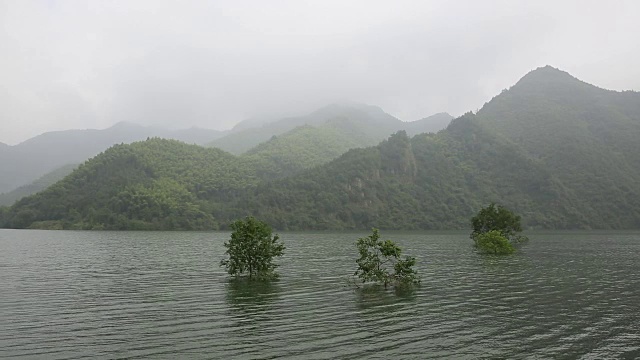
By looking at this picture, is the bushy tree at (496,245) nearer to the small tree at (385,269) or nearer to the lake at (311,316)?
the lake at (311,316)

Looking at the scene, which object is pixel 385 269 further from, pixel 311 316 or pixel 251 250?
pixel 311 316

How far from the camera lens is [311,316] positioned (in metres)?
29.2

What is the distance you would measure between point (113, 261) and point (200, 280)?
2653 cm

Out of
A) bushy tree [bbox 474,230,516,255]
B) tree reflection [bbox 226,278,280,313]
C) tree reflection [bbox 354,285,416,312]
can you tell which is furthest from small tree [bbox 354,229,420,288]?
bushy tree [bbox 474,230,516,255]

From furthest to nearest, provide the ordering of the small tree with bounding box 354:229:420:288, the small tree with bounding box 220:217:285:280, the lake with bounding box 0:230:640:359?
the small tree with bounding box 220:217:285:280 < the small tree with bounding box 354:229:420:288 < the lake with bounding box 0:230:640:359

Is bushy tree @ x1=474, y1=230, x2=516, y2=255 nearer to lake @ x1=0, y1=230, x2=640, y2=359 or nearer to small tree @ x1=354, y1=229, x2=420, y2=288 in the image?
lake @ x1=0, y1=230, x2=640, y2=359

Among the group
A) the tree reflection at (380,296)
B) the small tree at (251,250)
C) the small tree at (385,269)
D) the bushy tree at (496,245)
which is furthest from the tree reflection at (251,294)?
the bushy tree at (496,245)

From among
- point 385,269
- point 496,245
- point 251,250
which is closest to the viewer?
point 385,269

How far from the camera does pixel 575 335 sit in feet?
81.7

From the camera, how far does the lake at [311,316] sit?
21866 mm

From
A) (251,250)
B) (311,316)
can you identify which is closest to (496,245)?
(251,250)

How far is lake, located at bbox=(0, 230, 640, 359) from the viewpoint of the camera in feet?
71.7

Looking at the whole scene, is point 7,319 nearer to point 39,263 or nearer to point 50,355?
point 50,355

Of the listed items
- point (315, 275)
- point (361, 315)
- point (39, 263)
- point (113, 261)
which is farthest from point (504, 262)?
point (39, 263)
